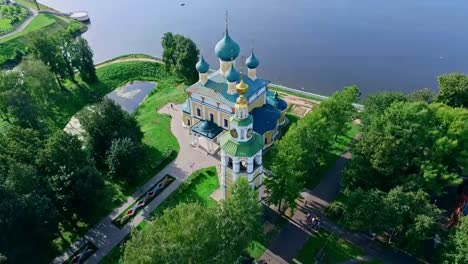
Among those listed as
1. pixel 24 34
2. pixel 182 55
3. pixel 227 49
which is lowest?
pixel 24 34

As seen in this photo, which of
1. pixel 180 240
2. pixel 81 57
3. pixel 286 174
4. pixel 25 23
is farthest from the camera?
pixel 25 23

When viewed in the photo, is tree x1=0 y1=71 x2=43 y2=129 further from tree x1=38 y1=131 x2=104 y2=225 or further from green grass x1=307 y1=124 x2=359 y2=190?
green grass x1=307 y1=124 x2=359 y2=190

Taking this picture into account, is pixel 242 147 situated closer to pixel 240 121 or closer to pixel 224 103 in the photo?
pixel 240 121

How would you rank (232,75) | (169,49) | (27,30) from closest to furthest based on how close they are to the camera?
(232,75) < (169,49) < (27,30)

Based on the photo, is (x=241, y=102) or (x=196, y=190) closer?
(x=241, y=102)

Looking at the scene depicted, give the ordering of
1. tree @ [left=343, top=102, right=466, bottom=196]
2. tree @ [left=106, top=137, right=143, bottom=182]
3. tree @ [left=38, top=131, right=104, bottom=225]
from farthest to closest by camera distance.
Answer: tree @ [left=106, top=137, right=143, bottom=182], tree @ [left=343, top=102, right=466, bottom=196], tree @ [left=38, top=131, right=104, bottom=225]

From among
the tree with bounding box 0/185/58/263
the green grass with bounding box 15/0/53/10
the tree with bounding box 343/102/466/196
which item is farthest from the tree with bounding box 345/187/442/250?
the green grass with bounding box 15/0/53/10

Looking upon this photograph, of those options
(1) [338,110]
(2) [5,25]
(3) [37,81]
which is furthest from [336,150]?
(2) [5,25]
